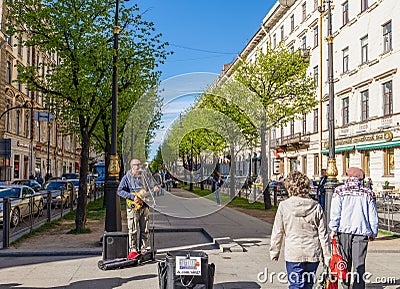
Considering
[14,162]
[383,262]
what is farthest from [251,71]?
[14,162]

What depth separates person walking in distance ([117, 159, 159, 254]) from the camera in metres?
9.22

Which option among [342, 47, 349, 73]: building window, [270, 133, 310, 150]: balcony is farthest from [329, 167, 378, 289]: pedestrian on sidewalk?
[270, 133, 310, 150]: balcony

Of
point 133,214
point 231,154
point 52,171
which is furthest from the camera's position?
point 52,171

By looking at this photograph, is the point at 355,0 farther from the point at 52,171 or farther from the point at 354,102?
the point at 52,171

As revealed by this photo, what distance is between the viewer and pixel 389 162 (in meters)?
31.9

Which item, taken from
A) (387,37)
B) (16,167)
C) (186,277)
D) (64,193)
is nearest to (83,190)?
(186,277)

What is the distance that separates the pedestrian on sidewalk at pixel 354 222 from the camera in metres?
6.79

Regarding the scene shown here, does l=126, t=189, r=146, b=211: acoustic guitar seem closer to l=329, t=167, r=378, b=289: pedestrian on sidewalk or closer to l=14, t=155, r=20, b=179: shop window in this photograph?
l=329, t=167, r=378, b=289: pedestrian on sidewalk

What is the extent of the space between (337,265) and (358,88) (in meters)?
32.6

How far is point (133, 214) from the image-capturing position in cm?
930

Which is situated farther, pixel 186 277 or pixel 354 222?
pixel 354 222

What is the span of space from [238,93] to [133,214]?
27.9 feet

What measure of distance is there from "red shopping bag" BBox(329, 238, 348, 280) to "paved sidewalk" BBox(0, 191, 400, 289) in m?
1.33

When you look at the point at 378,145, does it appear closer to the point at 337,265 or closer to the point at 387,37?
the point at 387,37
